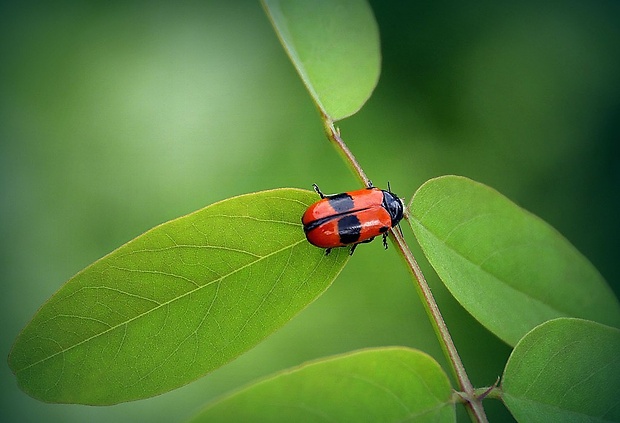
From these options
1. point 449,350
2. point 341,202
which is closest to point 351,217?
point 341,202

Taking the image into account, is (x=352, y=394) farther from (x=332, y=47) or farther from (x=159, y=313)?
(x=332, y=47)

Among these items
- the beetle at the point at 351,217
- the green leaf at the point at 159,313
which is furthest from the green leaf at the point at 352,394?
the beetle at the point at 351,217

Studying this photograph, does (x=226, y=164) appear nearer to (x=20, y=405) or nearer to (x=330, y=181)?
(x=330, y=181)

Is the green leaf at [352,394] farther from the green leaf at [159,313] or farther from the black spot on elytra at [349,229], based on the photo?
the black spot on elytra at [349,229]

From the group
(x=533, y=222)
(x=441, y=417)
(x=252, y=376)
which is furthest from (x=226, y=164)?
(x=441, y=417)

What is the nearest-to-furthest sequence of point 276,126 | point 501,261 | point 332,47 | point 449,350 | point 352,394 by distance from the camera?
1. point 352,394
2. point 449,350
3. point 501,261
4. point 332,47
5. point 276,126
